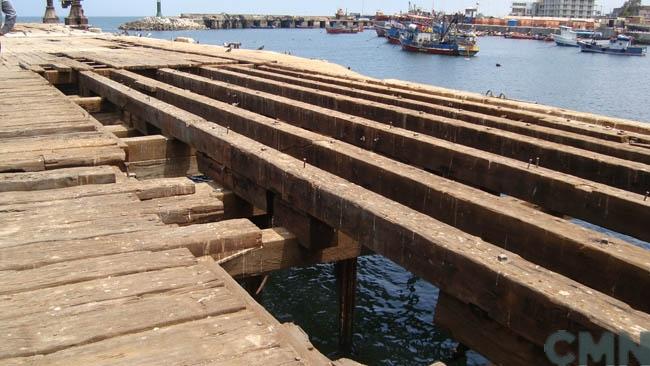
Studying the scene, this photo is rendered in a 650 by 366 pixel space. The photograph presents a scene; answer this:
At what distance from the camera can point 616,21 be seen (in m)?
174

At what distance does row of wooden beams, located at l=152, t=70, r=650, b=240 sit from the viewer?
450 centimetres

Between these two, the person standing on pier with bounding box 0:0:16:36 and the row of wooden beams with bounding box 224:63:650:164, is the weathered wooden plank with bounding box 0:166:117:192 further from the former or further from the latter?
the person standing on pier with bounding box 0:0:16:36

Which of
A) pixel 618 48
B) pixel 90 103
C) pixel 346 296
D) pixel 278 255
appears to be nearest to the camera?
pixel 278 255

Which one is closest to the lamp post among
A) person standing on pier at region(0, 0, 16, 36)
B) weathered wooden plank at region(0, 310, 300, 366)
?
person standing on pier at region(0, 0, 16, 36)

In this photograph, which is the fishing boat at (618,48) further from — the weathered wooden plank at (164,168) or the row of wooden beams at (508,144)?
the weathered wooden plank at (164,168)

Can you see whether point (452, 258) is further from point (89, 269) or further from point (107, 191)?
point (107, 191)

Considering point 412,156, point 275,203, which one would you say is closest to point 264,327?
point 275,203

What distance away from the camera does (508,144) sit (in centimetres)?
660

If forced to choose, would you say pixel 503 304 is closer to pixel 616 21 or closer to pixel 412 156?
pixel 412 156

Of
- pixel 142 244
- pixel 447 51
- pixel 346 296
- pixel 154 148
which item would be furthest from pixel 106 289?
pixel 447 51

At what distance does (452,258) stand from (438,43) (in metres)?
94.8

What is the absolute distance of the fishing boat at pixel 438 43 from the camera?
305 ft

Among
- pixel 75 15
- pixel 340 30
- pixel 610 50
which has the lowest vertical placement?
pixel 75 15

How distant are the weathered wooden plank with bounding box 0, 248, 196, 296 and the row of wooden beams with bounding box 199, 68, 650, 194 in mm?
3618
